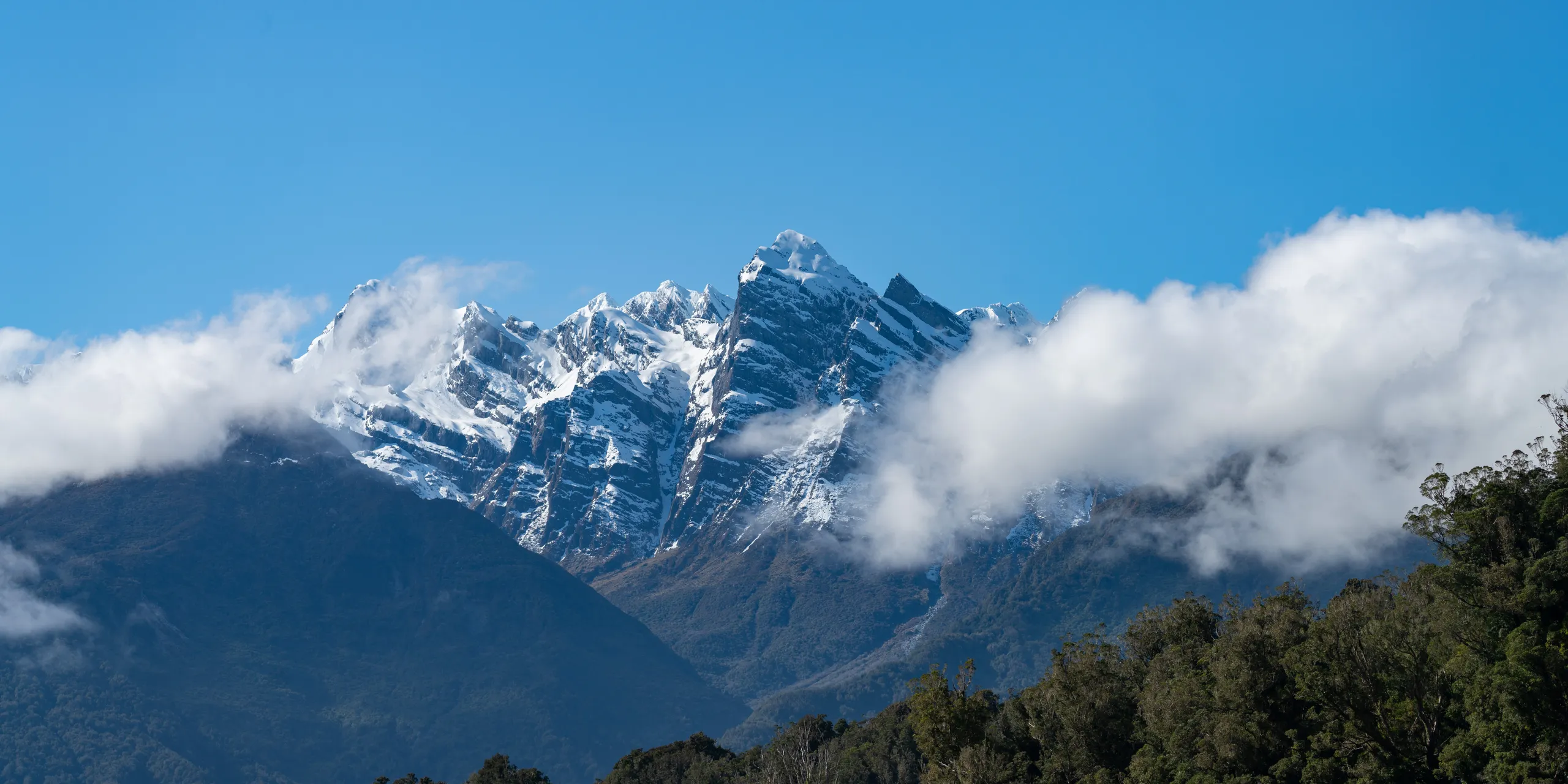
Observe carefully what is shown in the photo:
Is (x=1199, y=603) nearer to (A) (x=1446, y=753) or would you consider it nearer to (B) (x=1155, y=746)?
(B) (x=1155, y=746)

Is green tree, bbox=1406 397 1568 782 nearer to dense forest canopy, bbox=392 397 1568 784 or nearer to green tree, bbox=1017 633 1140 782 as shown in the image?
dense forest canopy, bbox=392 397 1568 784

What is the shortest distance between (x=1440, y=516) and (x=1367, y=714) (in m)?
17.5

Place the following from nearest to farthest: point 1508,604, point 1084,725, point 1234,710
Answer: point 1508,604 → point 1234,710 → point 1084,725

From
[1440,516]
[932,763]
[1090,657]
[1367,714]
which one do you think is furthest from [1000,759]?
[1440,516]

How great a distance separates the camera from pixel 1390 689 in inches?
5079

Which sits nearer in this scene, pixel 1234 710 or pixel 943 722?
pixel 1234 710

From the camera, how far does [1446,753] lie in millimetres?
122250

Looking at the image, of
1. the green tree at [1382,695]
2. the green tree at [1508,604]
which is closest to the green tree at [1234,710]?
the green tree at [1382,695]

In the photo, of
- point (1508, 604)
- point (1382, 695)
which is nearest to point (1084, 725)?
point (1382, 695)

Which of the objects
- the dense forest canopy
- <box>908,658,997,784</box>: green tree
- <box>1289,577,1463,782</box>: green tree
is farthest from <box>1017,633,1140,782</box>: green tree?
<box>1289,577,1463,782</box>: green tree

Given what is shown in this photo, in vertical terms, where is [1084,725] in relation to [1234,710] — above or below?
above

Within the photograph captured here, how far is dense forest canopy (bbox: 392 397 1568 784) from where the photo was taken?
11969 centimetres

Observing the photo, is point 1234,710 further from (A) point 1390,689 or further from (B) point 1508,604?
(B) point 1508,604

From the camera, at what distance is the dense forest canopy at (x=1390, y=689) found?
120 meters
